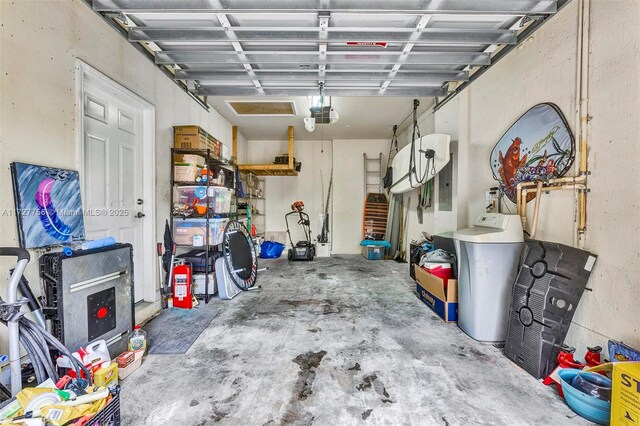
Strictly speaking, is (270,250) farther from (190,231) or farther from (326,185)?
(190,231)

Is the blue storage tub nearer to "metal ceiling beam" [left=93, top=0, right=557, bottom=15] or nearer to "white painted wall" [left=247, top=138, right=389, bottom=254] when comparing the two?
"white painted wall" [left=247, top=138, right=389, bottom=254]

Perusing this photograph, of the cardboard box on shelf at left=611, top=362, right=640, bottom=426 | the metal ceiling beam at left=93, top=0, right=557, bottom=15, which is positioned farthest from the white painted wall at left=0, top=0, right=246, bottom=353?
the cardboard box on shelf at left=611, top=362, right=640, bottom=426

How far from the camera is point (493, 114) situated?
111 inches

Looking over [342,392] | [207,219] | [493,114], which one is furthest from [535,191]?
[207,219]

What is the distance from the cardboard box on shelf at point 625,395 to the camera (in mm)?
1226

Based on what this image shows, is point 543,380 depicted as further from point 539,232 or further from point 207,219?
point 207,219

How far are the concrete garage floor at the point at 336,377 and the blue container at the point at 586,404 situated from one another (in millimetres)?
52

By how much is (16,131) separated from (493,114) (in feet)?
13.1

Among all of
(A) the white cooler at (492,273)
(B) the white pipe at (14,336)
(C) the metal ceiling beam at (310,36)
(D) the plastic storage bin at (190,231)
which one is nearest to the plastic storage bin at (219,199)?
(D) the plastic storage bin at (190,231)

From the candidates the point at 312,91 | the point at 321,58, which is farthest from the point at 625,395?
the point at 312,91

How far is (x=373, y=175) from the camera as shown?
6.90 m

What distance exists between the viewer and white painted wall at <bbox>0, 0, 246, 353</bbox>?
1.53 metres

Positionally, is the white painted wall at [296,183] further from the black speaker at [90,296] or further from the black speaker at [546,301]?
the black speaker at [546,301]

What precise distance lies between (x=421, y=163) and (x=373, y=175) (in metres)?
2.85
